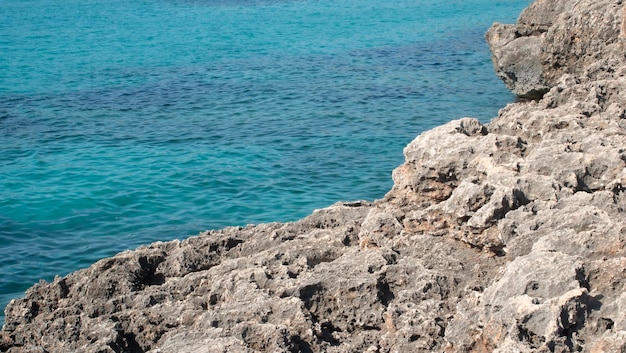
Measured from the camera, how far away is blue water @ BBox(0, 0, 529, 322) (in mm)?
14218

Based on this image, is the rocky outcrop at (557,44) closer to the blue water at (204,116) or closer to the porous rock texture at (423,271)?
the blue water at (204,116)

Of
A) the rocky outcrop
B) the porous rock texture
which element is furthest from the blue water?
the porous rock texture

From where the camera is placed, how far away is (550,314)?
4738mm

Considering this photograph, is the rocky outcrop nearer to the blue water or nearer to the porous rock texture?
the blue water

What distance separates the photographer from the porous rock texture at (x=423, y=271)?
504 centimetres

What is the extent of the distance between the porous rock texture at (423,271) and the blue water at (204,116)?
5.36 metres

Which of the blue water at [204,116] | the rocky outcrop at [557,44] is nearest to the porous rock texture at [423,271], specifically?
the rocky outcrop at [557,44]

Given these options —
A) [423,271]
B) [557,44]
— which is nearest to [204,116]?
[557,44]

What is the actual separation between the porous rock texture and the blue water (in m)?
5.36

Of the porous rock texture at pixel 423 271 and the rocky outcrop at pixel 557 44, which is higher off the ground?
the rocky outcrop at pixel 557 44

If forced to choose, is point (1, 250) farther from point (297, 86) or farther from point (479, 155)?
point (297, 86)

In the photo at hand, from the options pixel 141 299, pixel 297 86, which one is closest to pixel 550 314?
pixel 141 299

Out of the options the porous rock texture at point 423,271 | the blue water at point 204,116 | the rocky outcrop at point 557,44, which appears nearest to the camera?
the porous rock texture at point 423,271

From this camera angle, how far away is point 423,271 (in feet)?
19.9
